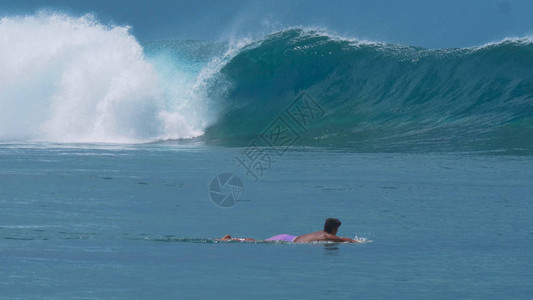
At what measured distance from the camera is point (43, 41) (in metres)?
37.9

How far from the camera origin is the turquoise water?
8641 mm

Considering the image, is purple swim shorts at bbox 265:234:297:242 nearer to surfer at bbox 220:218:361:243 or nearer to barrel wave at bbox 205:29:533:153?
surfer at bbox 220:218:361:243

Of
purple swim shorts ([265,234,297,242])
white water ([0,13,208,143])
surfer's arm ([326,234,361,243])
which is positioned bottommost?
purple swim shorts ([265,234,297,242])

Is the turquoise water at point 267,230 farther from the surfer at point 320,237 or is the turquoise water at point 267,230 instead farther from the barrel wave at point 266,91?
the barrel wave at point 266,91

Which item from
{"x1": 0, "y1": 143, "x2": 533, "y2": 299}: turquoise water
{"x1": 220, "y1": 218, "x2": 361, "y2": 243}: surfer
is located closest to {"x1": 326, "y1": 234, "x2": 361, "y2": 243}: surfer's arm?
{"x1": 220, "y1": 218, "x2": 361, "y2": 243}: surfer

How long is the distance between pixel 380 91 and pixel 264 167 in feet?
49.5

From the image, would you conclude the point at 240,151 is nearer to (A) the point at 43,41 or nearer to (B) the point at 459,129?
(B) the point at 459,129

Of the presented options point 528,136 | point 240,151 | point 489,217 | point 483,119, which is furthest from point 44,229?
point 483,119

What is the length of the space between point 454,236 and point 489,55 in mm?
24945

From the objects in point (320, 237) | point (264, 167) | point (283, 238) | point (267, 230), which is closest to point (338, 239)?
point (320, 237)

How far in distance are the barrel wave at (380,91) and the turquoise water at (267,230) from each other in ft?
26.6

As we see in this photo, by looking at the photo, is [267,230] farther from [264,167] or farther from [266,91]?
[266,91]

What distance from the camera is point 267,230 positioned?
1182 centimetres

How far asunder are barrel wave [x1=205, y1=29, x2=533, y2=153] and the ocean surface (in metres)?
0.09
